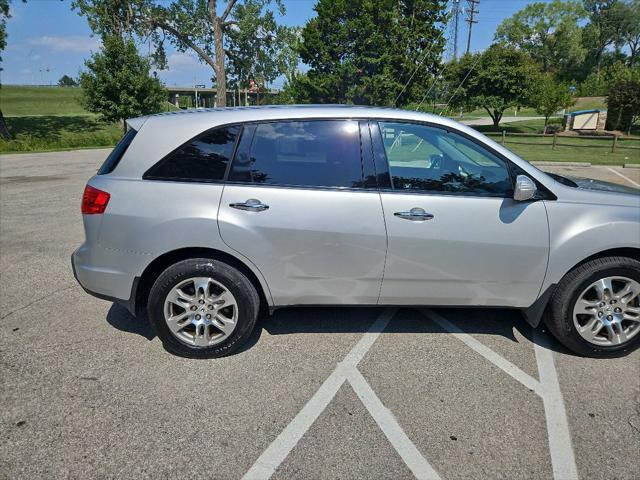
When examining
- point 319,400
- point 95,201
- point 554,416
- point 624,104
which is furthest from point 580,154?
point 95,201

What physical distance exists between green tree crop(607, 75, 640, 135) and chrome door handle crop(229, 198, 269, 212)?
4160 cm

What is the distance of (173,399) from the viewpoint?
2.60 m

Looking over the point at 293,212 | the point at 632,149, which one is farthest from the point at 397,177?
the point at 632,149

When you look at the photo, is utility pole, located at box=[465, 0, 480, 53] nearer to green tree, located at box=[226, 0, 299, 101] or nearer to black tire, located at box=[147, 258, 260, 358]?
green tree, located at box=[226, 0, 299, 101]

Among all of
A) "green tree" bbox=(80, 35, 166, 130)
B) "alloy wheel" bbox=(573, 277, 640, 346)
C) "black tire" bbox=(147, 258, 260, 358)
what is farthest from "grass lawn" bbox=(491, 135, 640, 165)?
"green tree" bbox=(80, 35, 166, 130)

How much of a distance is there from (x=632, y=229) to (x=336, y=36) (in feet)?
127

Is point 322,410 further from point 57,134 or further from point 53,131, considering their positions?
point 53,131

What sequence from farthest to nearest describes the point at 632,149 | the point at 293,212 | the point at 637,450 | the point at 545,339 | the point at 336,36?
the point at 336,36, the point at 632,149, the point at 545,339, the point at 293,212, the point at 637,450

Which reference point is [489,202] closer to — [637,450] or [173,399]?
[637,450]

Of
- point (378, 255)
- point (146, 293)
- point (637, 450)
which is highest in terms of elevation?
point (378, 255)

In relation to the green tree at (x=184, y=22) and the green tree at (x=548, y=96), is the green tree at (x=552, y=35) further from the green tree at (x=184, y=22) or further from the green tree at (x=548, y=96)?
the green tree at (x=184, y=22)

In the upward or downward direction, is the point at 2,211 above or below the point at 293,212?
below

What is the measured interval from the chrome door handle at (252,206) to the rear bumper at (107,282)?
0.91 meters

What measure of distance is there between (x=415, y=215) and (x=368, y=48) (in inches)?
1508
